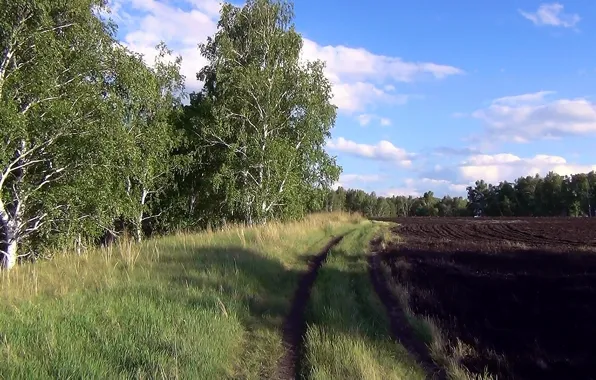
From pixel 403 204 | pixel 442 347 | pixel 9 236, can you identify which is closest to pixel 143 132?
pixel 9 236

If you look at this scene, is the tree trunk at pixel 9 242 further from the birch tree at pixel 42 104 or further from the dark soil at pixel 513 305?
the dark soil at pixel 513 305

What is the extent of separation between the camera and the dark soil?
8250 millimetres

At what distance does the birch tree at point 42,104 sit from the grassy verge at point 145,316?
468 centimetres

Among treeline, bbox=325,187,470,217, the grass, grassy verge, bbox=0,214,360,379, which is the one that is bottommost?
the grass

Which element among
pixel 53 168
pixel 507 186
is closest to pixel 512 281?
pixel 53 168

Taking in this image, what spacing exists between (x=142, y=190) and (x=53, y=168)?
1173cm

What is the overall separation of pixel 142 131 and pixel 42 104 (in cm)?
934

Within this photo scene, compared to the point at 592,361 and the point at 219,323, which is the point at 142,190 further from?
the point at 592,361

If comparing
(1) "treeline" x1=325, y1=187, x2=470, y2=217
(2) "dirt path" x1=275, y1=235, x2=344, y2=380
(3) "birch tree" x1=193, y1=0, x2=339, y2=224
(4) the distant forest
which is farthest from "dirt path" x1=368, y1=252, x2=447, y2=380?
(1) "treeline" x1=325, y1=187, x2=470, y2=217

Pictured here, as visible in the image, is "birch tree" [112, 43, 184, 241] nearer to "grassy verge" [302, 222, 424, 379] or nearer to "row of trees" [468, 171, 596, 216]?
"grassy verge" [302, 222, 424, 379]

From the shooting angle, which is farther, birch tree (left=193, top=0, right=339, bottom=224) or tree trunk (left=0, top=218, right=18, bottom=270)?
birch tree (left=193, top=0, right=339, bottom=224)

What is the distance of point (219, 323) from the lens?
283 inches

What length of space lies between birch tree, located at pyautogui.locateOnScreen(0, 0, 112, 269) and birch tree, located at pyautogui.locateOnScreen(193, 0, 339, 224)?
11855 millimetres

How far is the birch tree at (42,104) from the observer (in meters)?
15.4
